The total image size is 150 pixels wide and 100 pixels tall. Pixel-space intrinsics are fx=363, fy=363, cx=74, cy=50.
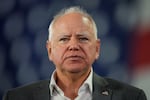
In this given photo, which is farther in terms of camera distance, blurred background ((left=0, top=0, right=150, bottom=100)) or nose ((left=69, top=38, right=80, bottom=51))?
blurred background ((left=0, top=0, right=150, bottom=100))

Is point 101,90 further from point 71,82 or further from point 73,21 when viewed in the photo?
point 73,21

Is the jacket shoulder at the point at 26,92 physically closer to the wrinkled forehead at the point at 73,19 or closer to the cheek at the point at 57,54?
the cheek at the point at 57,54

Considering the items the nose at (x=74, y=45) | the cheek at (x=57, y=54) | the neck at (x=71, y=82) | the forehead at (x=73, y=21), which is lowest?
the neck at (x=71, y=82)

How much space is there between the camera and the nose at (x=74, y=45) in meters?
1.34

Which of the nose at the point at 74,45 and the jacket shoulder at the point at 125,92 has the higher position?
the nose at the point at 74,45

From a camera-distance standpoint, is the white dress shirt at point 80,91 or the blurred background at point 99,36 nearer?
the white dress shirt at point 80,91

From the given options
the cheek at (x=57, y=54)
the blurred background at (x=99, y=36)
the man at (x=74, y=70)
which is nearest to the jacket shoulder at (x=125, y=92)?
the man at (x=74, y=70)

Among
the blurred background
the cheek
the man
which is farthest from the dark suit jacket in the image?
the blurred background

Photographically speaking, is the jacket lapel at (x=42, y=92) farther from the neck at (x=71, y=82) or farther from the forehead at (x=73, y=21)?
the forehead at (x=73, y=21)

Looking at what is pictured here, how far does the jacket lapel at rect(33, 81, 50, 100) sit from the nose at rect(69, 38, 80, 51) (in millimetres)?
198

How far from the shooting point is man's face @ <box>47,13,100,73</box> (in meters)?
1.35

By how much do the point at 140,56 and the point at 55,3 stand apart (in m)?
0.50

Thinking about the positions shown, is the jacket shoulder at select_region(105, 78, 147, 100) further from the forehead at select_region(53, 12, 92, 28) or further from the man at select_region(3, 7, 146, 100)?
the forehead at select_region(53, 12, 92, 28)

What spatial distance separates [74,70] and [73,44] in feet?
0.32
